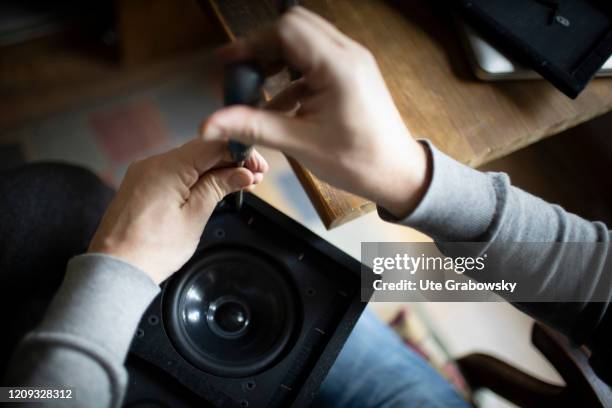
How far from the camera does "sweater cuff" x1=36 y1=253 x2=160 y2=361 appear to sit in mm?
477

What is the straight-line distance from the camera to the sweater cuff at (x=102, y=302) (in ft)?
1.56

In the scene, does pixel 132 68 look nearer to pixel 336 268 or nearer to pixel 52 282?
pixel 52 282

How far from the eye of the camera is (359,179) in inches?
18.5

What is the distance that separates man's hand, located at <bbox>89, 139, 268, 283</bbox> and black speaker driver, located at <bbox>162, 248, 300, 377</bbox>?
46mm

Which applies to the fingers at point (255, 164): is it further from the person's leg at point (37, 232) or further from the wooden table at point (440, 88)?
the person's leg at point (37, 232)

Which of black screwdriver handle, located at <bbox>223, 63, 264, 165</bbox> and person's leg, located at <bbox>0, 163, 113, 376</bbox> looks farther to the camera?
person's leg, located at <bbox>0, 163, 113, 376</bbox>

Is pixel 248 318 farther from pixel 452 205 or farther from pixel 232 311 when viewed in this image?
pixel 452 205

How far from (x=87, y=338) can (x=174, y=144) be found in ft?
2.87

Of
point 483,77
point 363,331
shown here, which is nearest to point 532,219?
point 483,77

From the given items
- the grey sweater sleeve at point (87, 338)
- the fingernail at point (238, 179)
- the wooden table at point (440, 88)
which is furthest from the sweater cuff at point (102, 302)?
the wooden table at point (440, 88)

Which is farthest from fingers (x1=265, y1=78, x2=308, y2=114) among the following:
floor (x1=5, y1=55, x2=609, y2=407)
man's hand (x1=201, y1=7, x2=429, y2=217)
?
floor (x1=5, y1=55, x2=609, y2=407)

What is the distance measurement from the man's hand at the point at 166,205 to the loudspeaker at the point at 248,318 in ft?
0.17

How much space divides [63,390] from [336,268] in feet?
1.02

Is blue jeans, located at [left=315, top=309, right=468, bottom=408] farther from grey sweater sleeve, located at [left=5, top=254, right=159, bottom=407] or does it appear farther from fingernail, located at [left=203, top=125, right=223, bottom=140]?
fingernail, located at [left=203, top=125, right=223, bottom=140]
